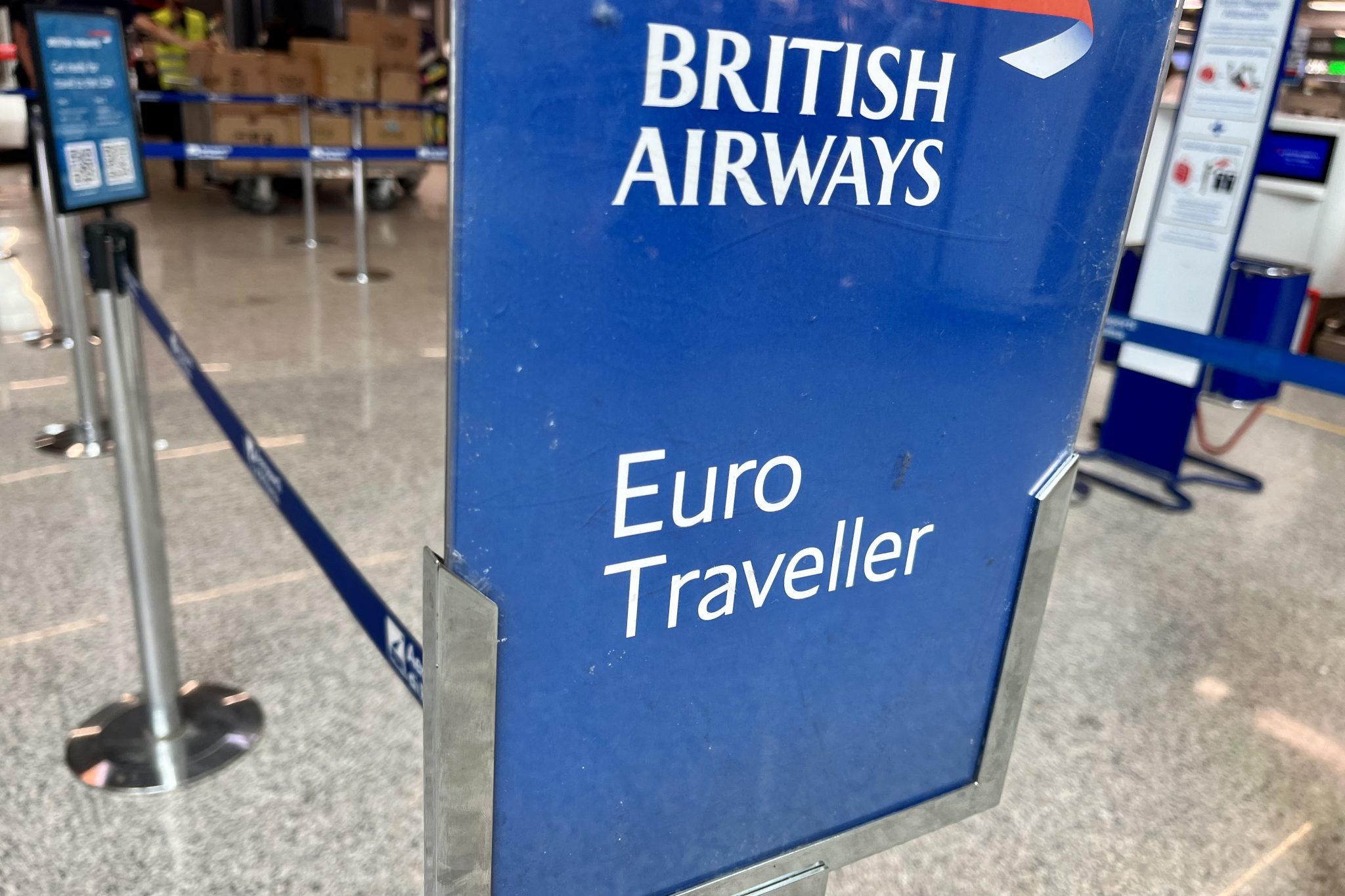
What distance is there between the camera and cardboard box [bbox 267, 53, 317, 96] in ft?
28.5

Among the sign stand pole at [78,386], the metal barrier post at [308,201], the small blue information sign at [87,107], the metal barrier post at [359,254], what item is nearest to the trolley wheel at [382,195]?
the metal barrier post at [308,201]

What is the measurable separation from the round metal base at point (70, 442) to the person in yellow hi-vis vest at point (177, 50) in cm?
601

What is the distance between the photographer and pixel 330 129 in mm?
8609

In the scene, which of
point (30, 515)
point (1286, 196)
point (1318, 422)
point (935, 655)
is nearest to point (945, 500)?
point (935, 655)

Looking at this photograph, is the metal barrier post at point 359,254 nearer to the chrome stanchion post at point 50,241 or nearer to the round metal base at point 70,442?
the chrome stanchion post at point 50,241

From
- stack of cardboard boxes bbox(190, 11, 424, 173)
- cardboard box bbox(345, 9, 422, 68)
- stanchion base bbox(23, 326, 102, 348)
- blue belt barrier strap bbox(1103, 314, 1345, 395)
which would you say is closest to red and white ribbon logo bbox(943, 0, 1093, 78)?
blue belt barrier strap bbox(1103, 314, 1345, 395)

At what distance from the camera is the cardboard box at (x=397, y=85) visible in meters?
9.02

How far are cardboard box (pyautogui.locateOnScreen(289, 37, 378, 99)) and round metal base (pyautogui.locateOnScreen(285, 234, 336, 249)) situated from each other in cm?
184

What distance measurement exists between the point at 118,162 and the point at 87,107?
15 cm

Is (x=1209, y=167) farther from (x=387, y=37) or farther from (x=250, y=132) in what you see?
(x=387, y=37)

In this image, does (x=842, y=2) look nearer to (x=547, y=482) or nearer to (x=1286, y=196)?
(x=547, y=482)

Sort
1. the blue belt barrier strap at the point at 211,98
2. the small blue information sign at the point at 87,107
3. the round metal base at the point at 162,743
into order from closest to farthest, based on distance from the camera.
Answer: the round metal base at the point at 162,743, the small blue information sign at the point at 87,107, the blue belt barrier strap at the point at 211,98

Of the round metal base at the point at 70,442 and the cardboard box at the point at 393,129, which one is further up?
the cardboard box at the point at 393,129

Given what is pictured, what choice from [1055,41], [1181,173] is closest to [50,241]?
[1181,173]
